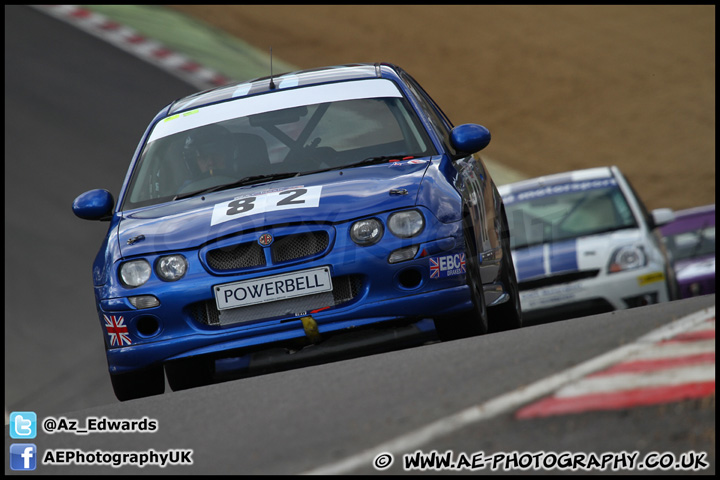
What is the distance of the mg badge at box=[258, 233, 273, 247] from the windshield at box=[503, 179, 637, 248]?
5.19m

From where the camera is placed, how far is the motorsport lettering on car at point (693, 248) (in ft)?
36.8

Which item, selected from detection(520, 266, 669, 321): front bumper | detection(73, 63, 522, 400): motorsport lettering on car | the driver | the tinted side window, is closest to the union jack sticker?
detection(73, 63, 522, 400): motorsport lettering on car

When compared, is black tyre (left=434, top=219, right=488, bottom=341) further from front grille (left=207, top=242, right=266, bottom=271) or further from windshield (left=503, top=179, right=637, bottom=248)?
windshield (left=503, top=179, right=637, bottom=248)

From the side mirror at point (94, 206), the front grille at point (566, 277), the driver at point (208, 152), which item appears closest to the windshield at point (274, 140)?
the driver at point (208, 152)

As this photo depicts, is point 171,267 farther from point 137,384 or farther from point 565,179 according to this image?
point 565,179

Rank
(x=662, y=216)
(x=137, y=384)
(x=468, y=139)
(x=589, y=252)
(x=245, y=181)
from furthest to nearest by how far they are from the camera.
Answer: (x=662, y=216), (x=589, y=252), (x=468, y=139), (x=245, y=181), (x=137, y=384)

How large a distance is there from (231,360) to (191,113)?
1.58m

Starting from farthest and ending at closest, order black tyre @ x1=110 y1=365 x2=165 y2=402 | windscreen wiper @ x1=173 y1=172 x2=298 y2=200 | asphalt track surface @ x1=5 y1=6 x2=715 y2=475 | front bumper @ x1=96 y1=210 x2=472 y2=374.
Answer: windscreen wiper @ x1=173 y1=172 x2=298 y2=200 < black tyre @ x1=110 y1=365 x2=165 y2=402 < front bumper @ x1=96 y1=210 x2=472 y2=374 < asphalt track surface @ x1=5 y1=6 x2=715 y2=475

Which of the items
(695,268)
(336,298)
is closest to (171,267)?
(336,298)

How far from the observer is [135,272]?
5680mm

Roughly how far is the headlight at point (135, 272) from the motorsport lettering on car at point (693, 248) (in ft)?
22.2

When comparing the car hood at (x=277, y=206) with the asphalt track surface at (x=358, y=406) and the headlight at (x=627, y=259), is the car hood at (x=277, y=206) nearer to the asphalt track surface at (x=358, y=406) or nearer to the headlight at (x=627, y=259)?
the asphalt track surface at (x=358, y=406)

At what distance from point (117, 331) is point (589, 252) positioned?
5269mm

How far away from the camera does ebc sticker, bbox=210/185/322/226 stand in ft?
18.4
